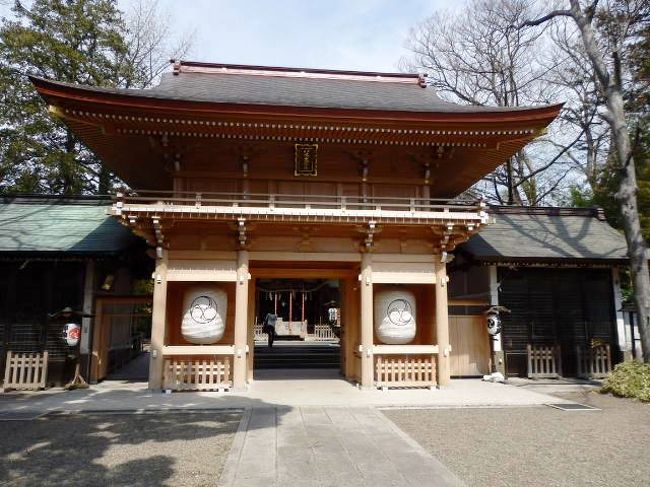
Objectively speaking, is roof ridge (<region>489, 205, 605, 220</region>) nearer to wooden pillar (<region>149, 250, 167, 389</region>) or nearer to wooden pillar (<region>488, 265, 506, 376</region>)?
wooden pillar (<region>488, 265, 506, 376</region>)

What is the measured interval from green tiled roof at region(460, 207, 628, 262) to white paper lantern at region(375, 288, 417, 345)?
3065 mm

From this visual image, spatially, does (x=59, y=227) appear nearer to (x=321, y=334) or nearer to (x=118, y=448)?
(x=118, y=448)

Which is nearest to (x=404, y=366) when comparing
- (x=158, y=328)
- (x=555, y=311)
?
(x=555, y=311)

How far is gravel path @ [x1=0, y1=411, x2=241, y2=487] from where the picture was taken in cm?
540

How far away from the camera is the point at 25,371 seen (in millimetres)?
12008

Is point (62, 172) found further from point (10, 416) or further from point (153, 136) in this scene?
point (10, 416)

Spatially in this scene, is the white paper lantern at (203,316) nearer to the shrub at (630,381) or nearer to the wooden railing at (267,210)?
the wooden railing at (267,210)

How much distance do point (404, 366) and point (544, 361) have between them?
17.5 ft

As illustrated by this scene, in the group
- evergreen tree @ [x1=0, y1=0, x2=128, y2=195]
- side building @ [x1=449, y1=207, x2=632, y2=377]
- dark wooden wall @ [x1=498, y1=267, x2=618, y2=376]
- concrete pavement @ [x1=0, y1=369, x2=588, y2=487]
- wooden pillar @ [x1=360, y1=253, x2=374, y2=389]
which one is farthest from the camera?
evergreen tree @ [x1=0, y1=0, x2=128, y2=195]

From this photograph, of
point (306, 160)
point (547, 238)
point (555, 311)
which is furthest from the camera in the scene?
point (547, 238)

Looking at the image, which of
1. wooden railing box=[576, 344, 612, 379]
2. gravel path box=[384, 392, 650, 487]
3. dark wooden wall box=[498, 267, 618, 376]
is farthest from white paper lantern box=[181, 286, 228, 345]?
wooden railing box=[576, 344, 612, 379]

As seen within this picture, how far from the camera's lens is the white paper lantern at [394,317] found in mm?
12023

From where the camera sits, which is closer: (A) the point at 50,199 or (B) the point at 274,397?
(B) the point at 274,397

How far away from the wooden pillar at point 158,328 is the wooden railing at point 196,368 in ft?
0.50
